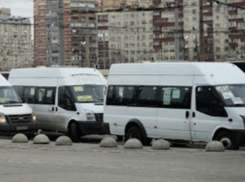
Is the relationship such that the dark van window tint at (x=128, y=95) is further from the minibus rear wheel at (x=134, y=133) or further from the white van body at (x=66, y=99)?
the white van body at (x=66, y=99)

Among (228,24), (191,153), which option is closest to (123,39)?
(228,24)

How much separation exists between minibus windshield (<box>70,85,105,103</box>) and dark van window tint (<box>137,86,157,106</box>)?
3.94m

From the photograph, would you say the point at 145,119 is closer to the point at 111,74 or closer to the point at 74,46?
the point at 111,74

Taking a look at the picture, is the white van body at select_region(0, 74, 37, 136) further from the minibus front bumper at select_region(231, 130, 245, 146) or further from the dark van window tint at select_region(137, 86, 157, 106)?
the minibus front bumper at select_region(231, 130, 245, 146)

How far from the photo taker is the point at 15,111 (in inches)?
1030

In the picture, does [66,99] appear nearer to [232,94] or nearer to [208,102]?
[208,102]

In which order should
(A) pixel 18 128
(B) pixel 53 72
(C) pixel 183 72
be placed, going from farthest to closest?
1. (B) pixel 53 72
2. (A) pixel 18 128
3. (C) pixel 183 72

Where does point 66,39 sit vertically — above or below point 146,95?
above

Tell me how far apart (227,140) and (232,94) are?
1.26 metres

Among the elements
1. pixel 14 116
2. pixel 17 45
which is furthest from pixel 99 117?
pixel 17 45

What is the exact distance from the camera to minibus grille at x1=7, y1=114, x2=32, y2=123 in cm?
2591

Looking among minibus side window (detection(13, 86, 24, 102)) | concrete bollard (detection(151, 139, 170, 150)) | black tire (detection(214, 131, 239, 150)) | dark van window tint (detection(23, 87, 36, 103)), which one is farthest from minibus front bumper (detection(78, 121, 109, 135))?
black tire (detection(214, 131, 239, 150))

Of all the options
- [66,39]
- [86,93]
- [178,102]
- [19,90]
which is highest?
[66,39]

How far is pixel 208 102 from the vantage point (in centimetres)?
2011
